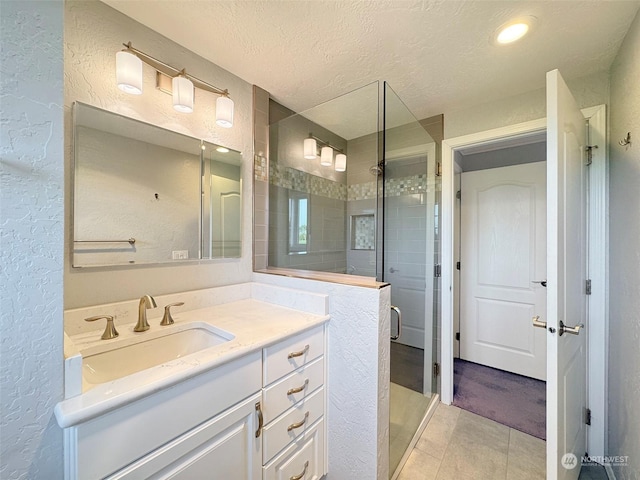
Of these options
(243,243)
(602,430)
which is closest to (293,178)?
(243,243)

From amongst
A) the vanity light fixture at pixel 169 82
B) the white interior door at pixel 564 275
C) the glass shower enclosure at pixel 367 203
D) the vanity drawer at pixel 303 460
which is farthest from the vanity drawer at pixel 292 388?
the vanity light fixture at pixel 169 82

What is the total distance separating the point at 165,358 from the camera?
3.90 ft

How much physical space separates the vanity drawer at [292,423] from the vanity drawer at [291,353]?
19 centimetres

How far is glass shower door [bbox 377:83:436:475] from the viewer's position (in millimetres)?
1844

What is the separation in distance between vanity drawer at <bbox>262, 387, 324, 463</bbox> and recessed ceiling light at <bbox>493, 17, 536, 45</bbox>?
6.62 feet

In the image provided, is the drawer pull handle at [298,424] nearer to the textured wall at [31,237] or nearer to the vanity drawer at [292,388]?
the vanity drawer at [292,388]

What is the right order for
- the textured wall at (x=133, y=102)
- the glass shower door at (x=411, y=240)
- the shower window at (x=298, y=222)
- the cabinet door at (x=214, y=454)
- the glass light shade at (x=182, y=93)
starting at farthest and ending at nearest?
the shower window at (x=298, y=222) → the glass shower door at (x=411, y=240) → the glass light shade at (x=182, y=93) → the textured wall at (x=133, y=102) → the cabinet door at (x=214, y=454)

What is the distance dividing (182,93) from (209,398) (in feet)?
4.64

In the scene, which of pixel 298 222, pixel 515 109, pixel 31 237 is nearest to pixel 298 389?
pixel 31 237

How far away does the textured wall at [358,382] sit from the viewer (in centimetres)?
122

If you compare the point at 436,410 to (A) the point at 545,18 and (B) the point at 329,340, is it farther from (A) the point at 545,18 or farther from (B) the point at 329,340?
(A) the point at 545,18

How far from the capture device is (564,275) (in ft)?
3.79

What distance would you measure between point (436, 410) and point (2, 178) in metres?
2.62

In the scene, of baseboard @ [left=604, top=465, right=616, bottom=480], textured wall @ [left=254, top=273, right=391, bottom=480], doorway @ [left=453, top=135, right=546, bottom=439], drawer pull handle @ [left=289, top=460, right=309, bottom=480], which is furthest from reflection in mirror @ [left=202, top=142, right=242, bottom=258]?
baseboard @ [left=604, top=465, right=616, bottom=480]
